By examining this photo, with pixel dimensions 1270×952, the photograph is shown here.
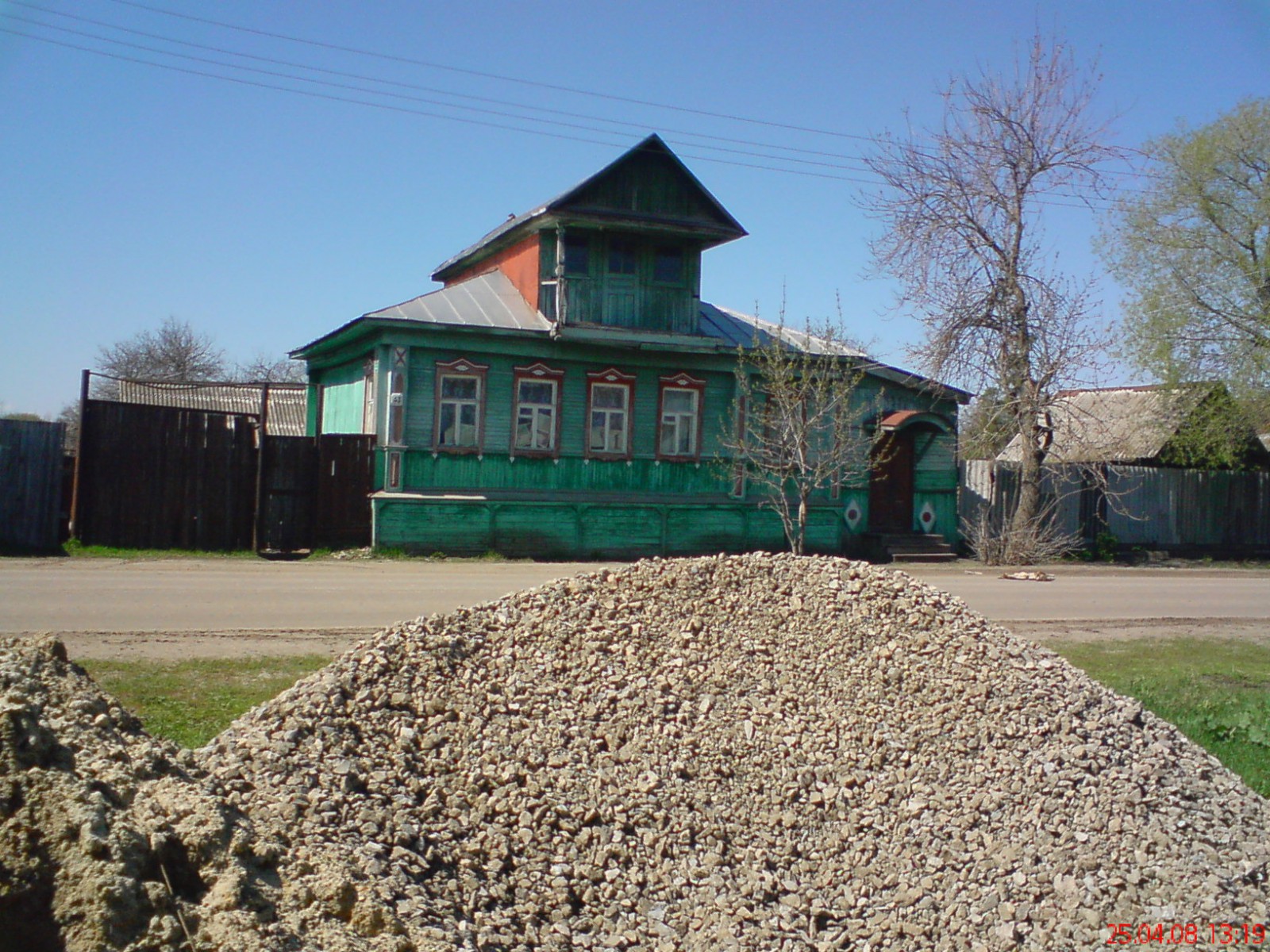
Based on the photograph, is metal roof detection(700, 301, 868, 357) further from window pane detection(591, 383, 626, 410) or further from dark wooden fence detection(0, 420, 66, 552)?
dark wooden fence detection(0, 420, 66, 552)

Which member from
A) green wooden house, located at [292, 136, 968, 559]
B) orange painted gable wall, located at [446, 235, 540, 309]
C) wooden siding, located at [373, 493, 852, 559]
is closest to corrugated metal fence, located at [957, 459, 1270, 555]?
green wooden house, located at [292, 136, 968, 559]

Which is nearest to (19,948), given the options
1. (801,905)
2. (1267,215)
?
(801,905)

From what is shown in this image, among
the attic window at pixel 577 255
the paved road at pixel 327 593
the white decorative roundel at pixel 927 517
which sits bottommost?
the paved road at pixel 327 593

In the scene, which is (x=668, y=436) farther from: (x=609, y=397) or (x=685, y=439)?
(x=609, y=397)

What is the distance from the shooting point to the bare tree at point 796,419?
2117 cm

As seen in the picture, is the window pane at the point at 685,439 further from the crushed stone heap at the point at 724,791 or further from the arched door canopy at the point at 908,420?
the crushed stone heap at the point at 724,791

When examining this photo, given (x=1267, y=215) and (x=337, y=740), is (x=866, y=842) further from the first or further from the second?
(x=1267, y=215)

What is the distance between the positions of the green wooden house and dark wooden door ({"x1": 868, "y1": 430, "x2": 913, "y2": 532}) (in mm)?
554

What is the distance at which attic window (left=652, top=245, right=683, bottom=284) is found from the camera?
76.2ft

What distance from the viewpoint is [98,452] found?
59.6ft

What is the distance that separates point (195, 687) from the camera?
7391 millimetres

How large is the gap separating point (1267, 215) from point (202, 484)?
88.0 feet

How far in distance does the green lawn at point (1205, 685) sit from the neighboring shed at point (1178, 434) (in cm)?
1671
